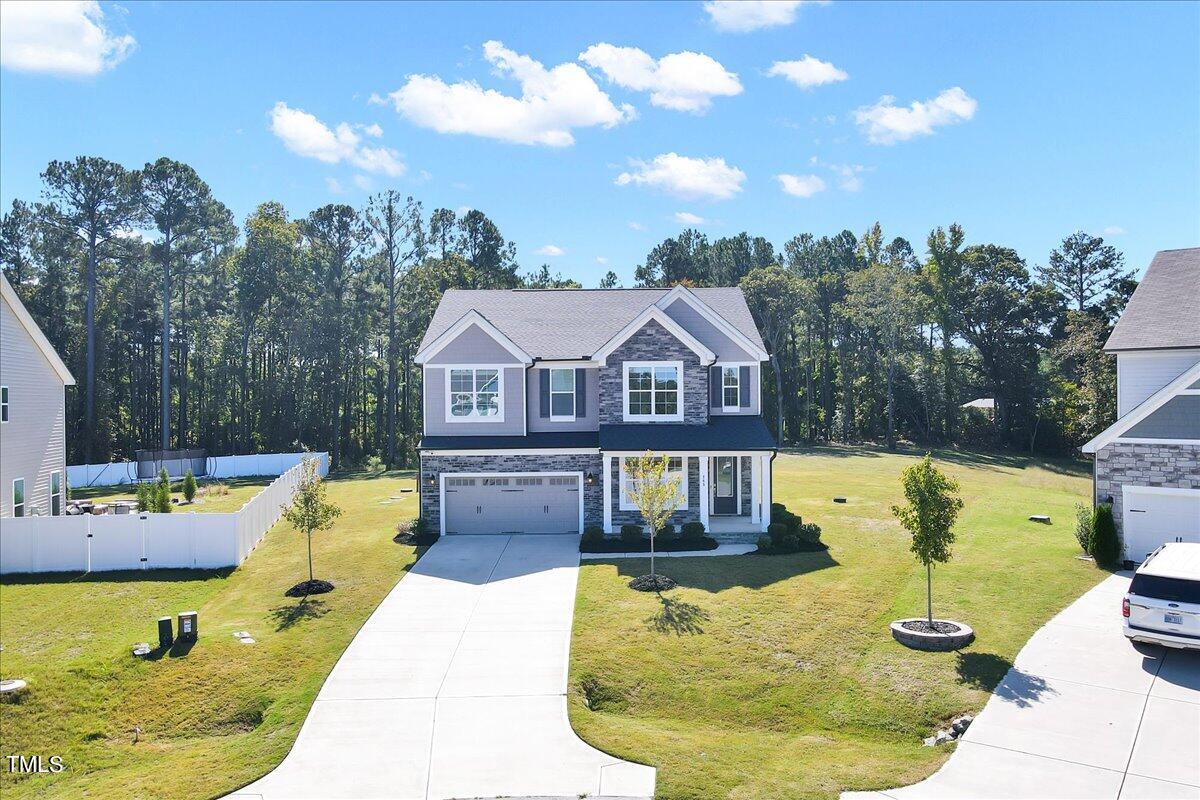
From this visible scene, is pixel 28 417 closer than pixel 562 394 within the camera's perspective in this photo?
Yes

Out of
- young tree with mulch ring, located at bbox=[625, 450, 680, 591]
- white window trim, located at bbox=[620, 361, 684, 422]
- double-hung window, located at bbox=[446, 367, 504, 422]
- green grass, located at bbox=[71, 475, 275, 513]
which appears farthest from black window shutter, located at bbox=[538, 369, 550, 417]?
green grass, located at bbox=[71, 475, 275, 513]

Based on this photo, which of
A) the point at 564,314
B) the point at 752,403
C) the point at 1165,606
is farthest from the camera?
the point at 564,314

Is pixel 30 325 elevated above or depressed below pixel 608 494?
above

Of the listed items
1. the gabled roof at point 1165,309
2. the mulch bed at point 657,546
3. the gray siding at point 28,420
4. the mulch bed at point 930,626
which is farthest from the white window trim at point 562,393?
the gray siding at point 28,420

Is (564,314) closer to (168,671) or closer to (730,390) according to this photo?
(730,390)

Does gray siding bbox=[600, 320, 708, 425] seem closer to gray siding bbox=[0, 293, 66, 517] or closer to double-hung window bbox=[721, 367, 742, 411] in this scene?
double-hung window bbox=[721, 367, 742, 411]

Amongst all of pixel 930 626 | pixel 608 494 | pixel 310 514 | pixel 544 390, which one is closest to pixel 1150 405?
pixel 930 626
